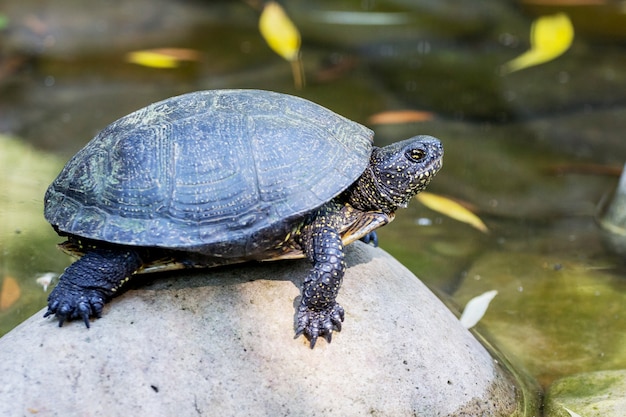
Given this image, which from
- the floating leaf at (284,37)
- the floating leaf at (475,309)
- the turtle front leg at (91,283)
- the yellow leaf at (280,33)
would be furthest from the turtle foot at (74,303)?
the yellow leaf at (280,33)

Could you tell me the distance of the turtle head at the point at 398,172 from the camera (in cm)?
342

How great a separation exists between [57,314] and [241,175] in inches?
37.9

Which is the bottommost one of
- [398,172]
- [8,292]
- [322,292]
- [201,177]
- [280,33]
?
[8,292]

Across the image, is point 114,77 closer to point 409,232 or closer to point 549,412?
point 409,232

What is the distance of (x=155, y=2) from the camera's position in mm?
9109

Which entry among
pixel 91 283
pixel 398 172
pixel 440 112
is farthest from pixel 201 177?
pixel 440 112

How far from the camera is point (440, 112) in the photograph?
272 inches

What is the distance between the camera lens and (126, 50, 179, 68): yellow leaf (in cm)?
775

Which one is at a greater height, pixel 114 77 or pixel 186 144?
pixel 186 144

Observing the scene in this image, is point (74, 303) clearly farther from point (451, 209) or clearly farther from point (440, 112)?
point (440, 112)

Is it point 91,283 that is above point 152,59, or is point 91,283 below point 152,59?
above

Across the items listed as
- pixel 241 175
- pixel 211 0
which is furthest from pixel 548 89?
pixel 241 175

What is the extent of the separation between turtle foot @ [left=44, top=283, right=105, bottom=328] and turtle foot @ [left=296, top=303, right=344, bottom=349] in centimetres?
85

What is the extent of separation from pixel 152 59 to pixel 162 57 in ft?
0.41
